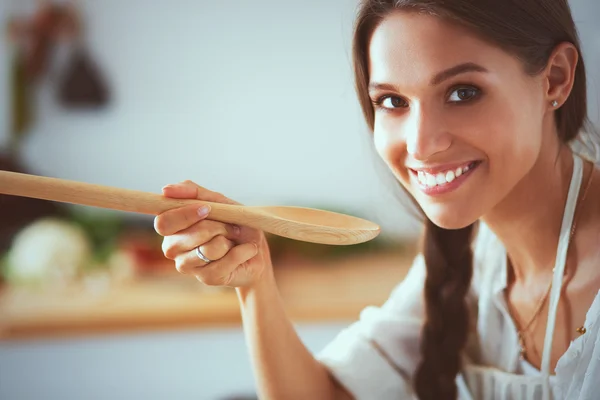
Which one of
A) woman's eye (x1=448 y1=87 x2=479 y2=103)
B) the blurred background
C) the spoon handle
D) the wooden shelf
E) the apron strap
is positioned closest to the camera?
the spoon handle

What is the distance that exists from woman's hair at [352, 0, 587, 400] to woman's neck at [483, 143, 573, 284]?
0.04m

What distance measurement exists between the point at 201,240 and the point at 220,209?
0.14ft

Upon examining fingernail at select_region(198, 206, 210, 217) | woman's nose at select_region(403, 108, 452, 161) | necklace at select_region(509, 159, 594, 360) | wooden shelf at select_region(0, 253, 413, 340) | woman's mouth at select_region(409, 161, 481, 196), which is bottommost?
wooden shelf at select_region(0, 253, 413, 340)

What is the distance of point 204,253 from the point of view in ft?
2.46

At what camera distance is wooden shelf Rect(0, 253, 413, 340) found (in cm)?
167

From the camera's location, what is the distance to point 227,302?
173cm

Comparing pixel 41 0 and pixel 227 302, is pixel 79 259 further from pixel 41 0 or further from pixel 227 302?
pixel 41 0

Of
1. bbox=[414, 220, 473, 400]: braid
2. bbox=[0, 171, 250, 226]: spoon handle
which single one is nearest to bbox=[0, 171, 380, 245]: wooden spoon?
bbox=[0, 171, 250, 226]: spoon handle

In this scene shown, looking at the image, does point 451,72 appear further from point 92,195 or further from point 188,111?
point 188,111

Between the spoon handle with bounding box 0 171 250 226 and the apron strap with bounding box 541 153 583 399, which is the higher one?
the spoon handle with bounding box 0 171 250 226

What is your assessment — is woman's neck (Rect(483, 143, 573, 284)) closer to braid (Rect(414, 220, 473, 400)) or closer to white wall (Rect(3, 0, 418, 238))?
braid (Rect(414, 220, 473, 400))

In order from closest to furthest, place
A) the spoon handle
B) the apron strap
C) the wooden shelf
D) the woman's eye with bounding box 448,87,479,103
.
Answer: the spoon handle, the woman's eye with bounding box 448,87,479,103, the apron strap, the wooden shelf

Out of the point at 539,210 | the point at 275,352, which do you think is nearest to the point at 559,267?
the point at 539,210

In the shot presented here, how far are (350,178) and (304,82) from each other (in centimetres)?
36
